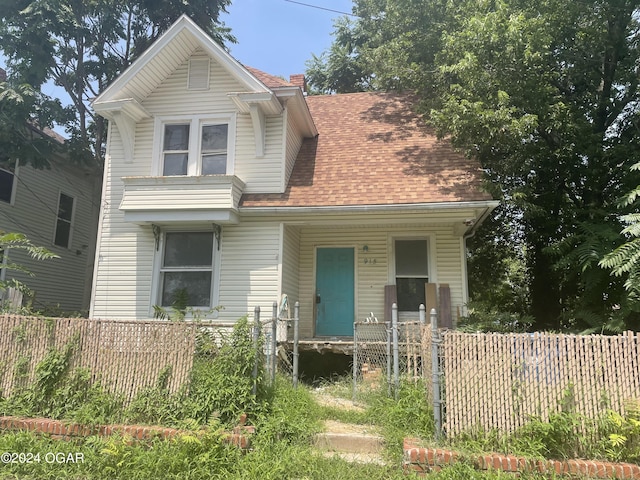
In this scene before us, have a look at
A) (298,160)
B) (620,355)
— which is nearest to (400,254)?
(298,160)

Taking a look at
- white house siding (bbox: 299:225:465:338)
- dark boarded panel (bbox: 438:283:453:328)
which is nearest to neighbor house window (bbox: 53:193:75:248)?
white house siding (bbox: 299:225:465:338)

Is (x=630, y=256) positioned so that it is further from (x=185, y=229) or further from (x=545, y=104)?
(x=185, y=229)

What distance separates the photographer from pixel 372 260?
10359 millimetres

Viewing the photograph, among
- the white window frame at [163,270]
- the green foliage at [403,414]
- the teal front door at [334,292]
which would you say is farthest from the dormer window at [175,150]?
the green foliage at [403,414]

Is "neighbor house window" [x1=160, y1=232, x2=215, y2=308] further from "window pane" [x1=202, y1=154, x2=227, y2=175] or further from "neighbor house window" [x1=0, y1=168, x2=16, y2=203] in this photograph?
"neighbor house window" [x1=0, y1=168, x2=16, y2=203]

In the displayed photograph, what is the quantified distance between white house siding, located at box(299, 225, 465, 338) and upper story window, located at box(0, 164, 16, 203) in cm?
973

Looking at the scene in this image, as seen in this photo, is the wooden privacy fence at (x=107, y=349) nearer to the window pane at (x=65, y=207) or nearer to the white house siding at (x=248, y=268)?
the white house siding at (x=248, y=268)

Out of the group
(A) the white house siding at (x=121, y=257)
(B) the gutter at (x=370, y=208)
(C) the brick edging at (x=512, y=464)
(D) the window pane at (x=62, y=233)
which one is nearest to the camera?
(C) the brick edging at (x=512, y=464)

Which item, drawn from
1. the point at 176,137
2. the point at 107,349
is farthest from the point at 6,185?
the point at 107,349

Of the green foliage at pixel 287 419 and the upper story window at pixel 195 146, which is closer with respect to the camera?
the green foliage at pixel 287 419

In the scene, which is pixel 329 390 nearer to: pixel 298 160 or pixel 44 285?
pixel 298 160

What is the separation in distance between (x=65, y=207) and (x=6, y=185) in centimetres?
226

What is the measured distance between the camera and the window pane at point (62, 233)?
15.4 metres

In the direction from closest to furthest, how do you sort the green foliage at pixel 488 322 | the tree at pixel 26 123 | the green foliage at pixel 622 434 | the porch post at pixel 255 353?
the green foliage at pixel 622 434 < the porch post at pixel 255 353 < the green foliage at pixel 488 322 < the tree at pixel 26 123
